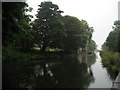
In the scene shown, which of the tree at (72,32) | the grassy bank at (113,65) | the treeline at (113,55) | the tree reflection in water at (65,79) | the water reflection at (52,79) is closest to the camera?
the tree reflection in water at (65,79)

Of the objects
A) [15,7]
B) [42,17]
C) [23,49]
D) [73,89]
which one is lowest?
[73,89]

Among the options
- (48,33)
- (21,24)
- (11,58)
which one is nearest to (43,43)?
(48,33)

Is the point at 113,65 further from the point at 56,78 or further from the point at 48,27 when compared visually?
the point at 48,27

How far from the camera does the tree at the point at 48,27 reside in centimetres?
3450

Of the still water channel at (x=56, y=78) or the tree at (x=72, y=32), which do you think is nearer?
the still water channel at (x=56, y=78)

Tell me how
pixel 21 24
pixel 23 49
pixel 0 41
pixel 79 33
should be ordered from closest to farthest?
pixel 0 41
pixel 21 24
pixel 23 49
pixel 79 33

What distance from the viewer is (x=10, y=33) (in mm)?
11656

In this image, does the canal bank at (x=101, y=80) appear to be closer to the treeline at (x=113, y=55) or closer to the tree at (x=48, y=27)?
the treeline at (x=113, y=55)

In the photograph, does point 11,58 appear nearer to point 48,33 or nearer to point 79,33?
point 48,33

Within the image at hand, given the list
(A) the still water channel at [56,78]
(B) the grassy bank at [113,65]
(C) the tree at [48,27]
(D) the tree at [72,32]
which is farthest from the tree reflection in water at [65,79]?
(D) the tree at [72,32]

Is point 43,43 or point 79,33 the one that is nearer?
point 43,43

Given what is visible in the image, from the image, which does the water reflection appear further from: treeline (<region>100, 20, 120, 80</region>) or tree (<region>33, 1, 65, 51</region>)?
tree (<region>33, 1, 65, 51</region>)

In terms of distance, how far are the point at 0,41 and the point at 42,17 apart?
24.6 metres

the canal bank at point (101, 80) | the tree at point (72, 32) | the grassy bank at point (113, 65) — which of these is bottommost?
the canal bank at point (101, 80)
